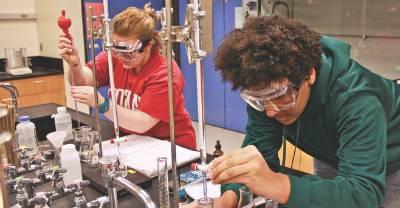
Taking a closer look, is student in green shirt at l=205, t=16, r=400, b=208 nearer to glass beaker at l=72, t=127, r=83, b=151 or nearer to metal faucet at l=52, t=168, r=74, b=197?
metal faucet at l=52, t=168, r=74, b=197

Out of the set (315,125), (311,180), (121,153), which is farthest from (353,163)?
(121,153)

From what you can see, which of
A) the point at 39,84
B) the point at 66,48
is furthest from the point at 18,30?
the point at 66,48

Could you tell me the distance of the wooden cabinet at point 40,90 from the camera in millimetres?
3752

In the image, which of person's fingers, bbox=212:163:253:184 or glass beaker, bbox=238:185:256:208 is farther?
glass beaker, bbox=238:185:256:208

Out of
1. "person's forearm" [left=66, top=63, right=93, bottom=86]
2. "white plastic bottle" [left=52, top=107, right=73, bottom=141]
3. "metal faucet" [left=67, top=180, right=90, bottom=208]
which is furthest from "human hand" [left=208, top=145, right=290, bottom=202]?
"person's forearm" [left=66, top=63, right=93, bottom=86]

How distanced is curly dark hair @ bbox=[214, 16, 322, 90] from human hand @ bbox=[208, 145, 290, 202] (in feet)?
0.57

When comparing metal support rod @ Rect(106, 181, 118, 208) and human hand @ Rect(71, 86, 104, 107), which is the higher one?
human hand @ Rect(71, 86, 104, 107)

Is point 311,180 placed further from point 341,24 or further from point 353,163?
point 341,24

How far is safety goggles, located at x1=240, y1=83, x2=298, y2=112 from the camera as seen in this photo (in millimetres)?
925

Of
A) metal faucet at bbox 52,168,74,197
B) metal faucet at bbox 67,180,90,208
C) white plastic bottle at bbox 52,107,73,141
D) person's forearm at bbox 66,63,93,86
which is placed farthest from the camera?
person's forearm at bbox 66,63,93,86

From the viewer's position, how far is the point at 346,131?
99cm

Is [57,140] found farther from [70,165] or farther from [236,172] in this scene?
[236,172]

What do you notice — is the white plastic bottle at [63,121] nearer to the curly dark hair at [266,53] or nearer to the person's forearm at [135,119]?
the person's forearm at [135,119]

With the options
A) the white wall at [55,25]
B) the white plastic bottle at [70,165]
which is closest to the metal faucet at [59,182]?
the white plastic bottle at [70,165]
